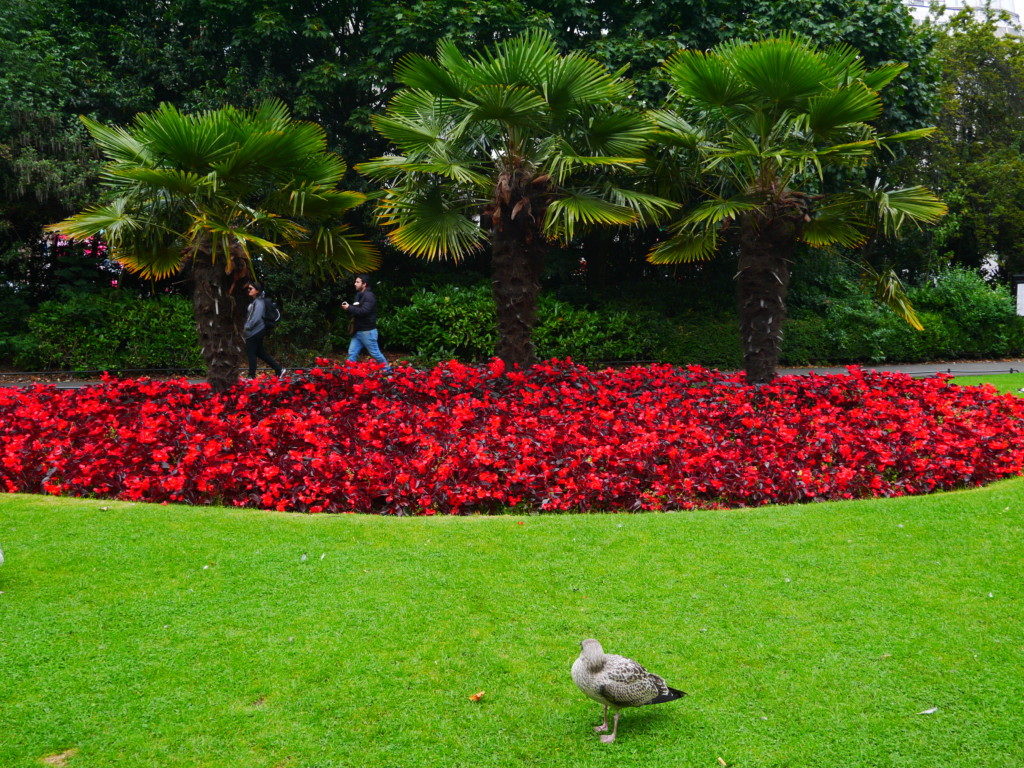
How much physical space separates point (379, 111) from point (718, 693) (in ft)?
50.9

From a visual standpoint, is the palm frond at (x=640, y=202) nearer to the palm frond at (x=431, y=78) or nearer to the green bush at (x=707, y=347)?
the palm frond at (x=431, y=78)

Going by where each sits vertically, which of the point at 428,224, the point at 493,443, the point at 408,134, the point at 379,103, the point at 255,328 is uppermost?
the point at 379,103

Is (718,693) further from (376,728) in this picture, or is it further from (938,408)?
(938,408)

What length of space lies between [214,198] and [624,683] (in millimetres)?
7658

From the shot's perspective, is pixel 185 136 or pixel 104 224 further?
pixel 104 224

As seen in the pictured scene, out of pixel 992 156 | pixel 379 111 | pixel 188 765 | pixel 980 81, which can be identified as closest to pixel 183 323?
pixel 379 111

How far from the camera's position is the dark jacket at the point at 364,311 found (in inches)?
445

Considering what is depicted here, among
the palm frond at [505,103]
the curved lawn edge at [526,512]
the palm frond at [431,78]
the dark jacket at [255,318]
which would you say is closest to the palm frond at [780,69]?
the palm frond at [505,103]

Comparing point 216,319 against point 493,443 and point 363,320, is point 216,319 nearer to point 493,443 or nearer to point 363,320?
point 363,320

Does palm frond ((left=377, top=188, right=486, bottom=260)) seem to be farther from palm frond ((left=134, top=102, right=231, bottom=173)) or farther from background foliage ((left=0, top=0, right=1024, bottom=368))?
background foliage ((left=0, top=0, right=1024, bottom=368))

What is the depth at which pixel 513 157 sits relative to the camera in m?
9.95

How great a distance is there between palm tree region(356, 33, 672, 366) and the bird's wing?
676 centimetres

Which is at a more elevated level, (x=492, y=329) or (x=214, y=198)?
(x=214, y=198)

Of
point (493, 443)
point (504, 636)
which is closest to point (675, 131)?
point (493, 443)
